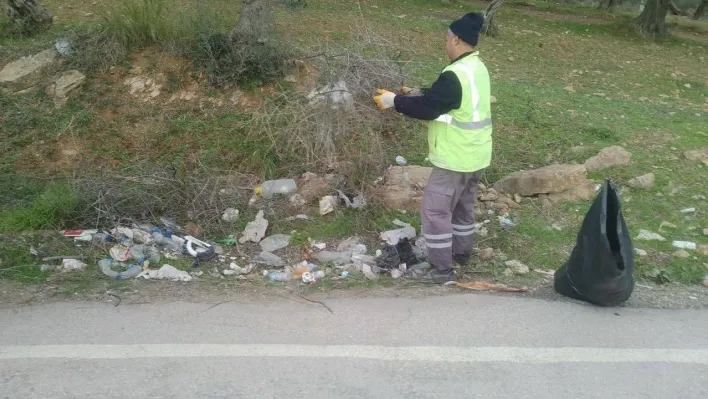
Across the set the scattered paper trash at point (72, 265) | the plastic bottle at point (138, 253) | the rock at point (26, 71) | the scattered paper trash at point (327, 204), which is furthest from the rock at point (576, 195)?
the rock at point (26, 71)

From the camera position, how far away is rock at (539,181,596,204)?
577 cm

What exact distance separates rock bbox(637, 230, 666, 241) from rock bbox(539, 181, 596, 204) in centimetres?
69

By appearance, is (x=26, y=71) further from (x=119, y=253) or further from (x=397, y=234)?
(x=397, y=234)

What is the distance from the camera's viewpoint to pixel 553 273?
4.60 metres

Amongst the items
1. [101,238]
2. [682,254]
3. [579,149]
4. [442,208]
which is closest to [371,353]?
[442,208]

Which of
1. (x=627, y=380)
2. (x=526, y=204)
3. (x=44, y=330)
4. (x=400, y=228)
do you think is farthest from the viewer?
(x=526, y=204)

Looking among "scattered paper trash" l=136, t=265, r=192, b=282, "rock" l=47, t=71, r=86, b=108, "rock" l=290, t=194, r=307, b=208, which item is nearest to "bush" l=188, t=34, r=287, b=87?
"rock" l=47, t=71, r=86, b=108

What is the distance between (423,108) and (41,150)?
4.40 meters

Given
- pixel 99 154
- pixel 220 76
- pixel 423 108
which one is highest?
pixel 423 108

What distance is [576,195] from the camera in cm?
582

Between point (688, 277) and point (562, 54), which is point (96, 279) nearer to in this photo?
point (688, 277)

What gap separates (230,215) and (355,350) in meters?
2.28

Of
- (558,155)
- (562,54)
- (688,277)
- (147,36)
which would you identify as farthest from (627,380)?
(562,54)

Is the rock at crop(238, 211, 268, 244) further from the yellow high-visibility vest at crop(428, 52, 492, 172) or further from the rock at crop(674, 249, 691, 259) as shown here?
the rock at crop(674, 249, 691, 259)
